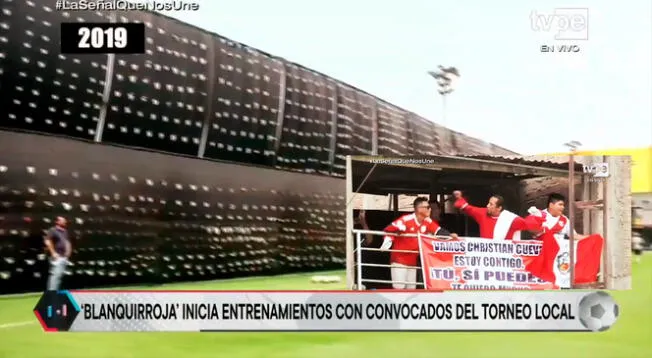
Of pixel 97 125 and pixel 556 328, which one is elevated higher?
pixel 97 125

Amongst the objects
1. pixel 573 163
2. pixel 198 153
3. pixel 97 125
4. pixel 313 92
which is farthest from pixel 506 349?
pixel 97 125

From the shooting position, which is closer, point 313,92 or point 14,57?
point 14,57

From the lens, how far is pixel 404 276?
2449 millimetres

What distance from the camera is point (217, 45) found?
8.23 ft

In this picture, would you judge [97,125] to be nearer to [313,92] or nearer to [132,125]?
[132,125]

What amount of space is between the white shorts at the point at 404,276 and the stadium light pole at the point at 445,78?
0.58 metres

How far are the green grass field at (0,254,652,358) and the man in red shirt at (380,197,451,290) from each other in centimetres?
22

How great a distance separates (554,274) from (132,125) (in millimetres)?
1734

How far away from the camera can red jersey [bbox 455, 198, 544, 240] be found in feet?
7.99

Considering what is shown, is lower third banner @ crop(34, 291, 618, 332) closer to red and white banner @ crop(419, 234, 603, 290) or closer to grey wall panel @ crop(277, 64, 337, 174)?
red and white banner @ crop(419, 234, 603, 290)

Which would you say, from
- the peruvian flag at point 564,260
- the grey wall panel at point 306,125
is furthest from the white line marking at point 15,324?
the peruvian flag at point 564,260

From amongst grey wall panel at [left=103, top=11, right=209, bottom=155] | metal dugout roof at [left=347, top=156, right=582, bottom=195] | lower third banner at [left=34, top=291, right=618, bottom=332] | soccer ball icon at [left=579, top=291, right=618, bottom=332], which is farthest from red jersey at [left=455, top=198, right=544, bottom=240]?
grey wall panel at [left=103, top=11, right=209, bottom=155]

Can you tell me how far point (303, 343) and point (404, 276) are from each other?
0.46 meters

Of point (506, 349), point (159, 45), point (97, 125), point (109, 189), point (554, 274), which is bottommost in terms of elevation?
point (506, 349)
